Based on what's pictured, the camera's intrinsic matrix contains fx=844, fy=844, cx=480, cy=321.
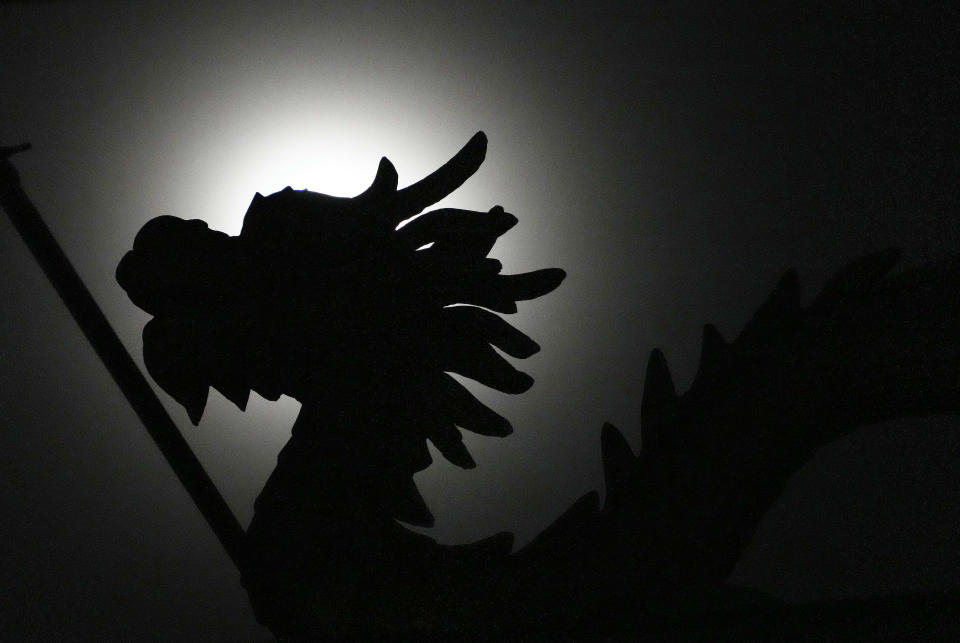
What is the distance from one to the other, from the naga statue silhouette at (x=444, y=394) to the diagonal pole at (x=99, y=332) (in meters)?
0.05

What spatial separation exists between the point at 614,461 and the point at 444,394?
134 mm

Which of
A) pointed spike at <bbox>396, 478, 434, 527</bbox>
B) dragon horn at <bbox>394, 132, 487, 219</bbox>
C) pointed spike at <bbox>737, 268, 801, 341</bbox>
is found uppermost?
pointed spike at <bbox>737, 268, 801, 341</bbox>

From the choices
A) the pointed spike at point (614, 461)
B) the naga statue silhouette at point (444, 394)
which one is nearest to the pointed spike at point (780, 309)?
the naga statue silhouette at point (444, 394)

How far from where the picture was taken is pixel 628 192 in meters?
0.81

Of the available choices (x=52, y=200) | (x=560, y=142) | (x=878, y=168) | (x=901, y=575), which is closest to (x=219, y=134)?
(x=52, y=200)

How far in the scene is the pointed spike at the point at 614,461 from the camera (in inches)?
23.1

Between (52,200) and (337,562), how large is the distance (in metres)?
0.49

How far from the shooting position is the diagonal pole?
0.52 m

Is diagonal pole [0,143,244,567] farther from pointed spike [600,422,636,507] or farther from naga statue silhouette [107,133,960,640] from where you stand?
pointed spike [600,422,636,507]

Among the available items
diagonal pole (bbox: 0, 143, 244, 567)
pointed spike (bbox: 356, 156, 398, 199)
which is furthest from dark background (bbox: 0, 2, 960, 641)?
diagonal pole (bbox: 0, 143, 244, 567)

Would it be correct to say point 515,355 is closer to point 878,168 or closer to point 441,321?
point 441,321

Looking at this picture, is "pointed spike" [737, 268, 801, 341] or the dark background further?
the dark background

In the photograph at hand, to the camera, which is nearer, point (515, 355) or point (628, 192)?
point (515, 355)

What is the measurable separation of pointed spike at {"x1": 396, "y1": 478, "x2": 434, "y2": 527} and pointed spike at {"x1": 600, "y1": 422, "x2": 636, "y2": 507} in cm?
13
